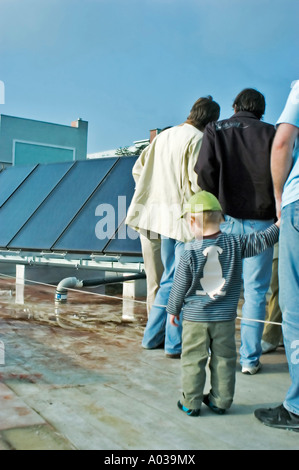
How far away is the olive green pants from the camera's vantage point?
2.52 m

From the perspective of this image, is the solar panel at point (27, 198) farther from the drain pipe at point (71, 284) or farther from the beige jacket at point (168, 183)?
the beige jacket at point (168, 183)

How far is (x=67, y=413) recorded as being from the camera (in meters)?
2.45

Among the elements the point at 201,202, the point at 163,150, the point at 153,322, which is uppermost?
the point at 163,150

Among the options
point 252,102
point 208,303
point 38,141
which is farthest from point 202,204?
point 38,141

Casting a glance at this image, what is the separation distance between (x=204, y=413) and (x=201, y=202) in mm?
1110

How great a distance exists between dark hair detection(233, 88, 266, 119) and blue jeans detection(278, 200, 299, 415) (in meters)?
1.19

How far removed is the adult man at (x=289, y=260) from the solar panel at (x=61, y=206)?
426 cm

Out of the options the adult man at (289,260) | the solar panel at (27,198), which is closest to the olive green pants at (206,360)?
the adult man at (289,260)

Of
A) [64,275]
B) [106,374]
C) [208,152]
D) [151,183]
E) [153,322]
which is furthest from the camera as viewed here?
[64,275]

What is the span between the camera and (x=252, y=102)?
3.45 m

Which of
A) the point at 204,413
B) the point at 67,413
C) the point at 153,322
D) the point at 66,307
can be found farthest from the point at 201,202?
the point at 66,307

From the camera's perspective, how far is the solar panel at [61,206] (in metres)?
6.95
